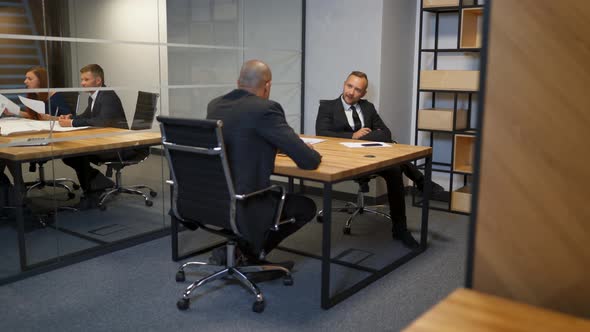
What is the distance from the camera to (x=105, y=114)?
3.85 metres

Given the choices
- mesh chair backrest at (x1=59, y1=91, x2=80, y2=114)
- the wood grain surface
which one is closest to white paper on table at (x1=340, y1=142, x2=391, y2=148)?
mesh chair backrest at (x1=59, y1=91, x2=80, y2=114)

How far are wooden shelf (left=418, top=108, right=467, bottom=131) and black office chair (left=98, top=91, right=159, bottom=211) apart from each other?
95.1 inches

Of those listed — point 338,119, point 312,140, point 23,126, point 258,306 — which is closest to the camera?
point 258,306

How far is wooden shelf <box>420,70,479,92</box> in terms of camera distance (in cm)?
484

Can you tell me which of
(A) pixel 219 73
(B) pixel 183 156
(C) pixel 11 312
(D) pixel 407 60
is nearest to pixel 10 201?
(C) pixel 11 312

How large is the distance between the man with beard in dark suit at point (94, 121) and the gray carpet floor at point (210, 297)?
0.48m

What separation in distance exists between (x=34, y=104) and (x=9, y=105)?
0.17m

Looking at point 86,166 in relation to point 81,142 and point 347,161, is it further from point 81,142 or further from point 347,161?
point 347,161

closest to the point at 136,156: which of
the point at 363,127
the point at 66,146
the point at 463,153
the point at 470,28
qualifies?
the point at 66,146

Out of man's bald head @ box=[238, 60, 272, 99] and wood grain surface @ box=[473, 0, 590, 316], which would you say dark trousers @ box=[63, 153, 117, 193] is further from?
wood grain surface @ box=[473, 0, 590, 316]

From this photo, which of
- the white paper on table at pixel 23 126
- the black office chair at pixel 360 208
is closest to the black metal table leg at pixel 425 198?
the black office chair at pixel 360 208

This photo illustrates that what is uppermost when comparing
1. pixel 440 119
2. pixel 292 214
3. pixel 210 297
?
pixel 440 119

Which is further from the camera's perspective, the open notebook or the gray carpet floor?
the open notebook

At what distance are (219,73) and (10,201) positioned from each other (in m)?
1.99
